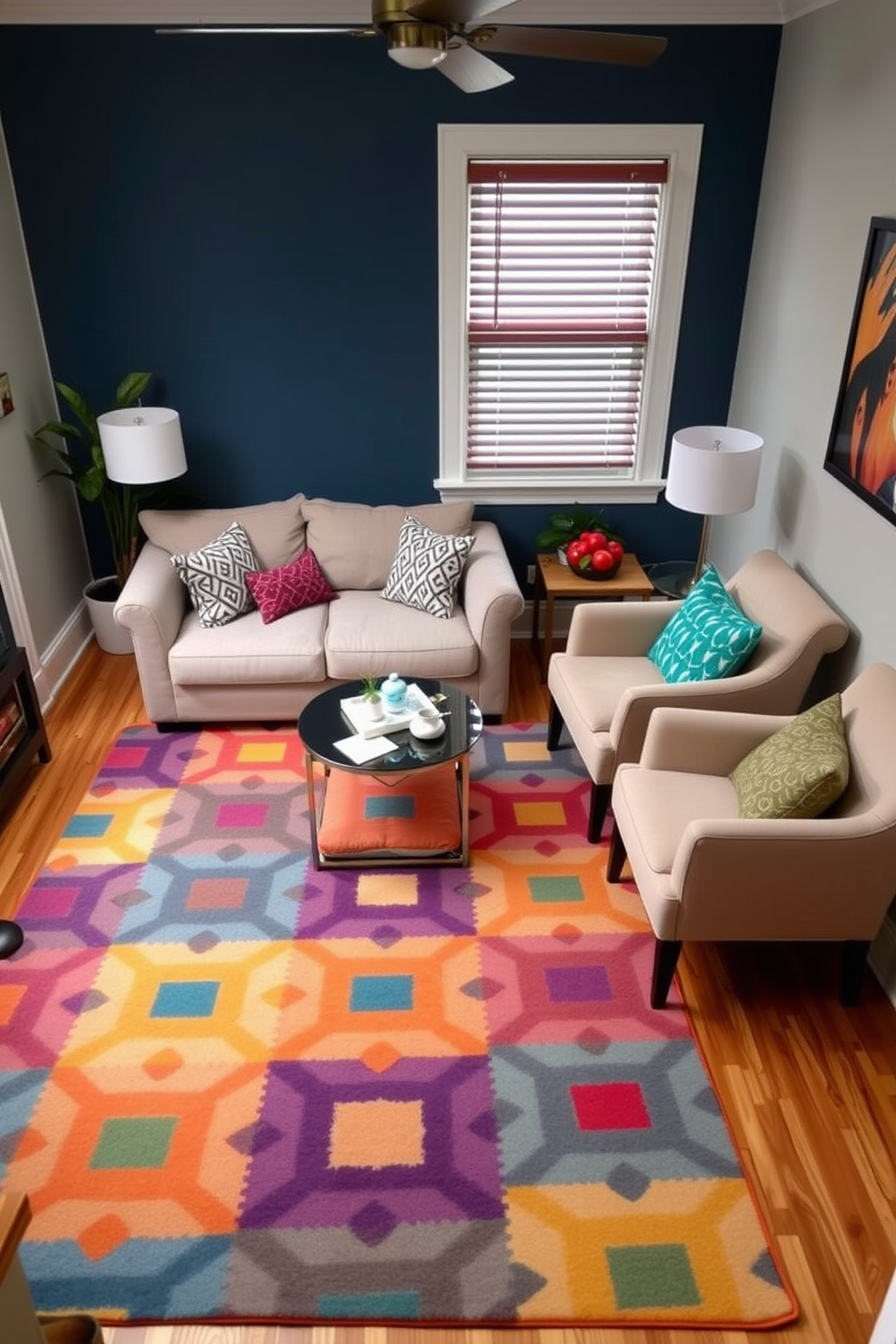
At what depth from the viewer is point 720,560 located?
16.4 feet

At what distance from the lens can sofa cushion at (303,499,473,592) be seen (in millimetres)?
4574

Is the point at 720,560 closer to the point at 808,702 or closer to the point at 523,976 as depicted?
the point at 808,702

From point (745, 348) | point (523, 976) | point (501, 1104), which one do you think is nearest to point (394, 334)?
point (745, 348)

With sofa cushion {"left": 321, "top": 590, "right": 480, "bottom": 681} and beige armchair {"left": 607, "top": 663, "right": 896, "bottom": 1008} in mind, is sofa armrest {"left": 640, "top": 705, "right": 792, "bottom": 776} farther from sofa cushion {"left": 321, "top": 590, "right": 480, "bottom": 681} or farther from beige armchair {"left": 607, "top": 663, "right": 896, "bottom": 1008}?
sofa cushion {"left": 321, "top": 590, "right": 480, "bottom": 681}

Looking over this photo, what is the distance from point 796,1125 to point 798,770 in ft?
3.14

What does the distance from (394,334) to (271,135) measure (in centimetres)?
98

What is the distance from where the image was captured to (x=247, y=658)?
13.4 ft

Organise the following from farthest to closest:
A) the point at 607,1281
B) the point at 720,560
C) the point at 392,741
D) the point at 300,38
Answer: the point at 720,560 < the point at 300,38 < the point at 392,741 < the point at 607,1281

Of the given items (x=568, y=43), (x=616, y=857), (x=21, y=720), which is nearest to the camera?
(x=568, y=43)

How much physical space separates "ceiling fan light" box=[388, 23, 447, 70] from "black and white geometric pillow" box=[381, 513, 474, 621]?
251 centimetres

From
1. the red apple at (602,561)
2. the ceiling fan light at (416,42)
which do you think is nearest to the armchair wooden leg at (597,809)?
the red apple at (602,561)

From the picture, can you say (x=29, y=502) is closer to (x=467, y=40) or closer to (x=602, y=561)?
(x=602, y=561)

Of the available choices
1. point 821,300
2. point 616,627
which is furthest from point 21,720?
point 821,300

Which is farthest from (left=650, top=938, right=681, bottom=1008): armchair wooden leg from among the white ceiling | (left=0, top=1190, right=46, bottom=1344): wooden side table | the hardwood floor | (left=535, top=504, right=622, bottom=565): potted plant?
the white ceiling
